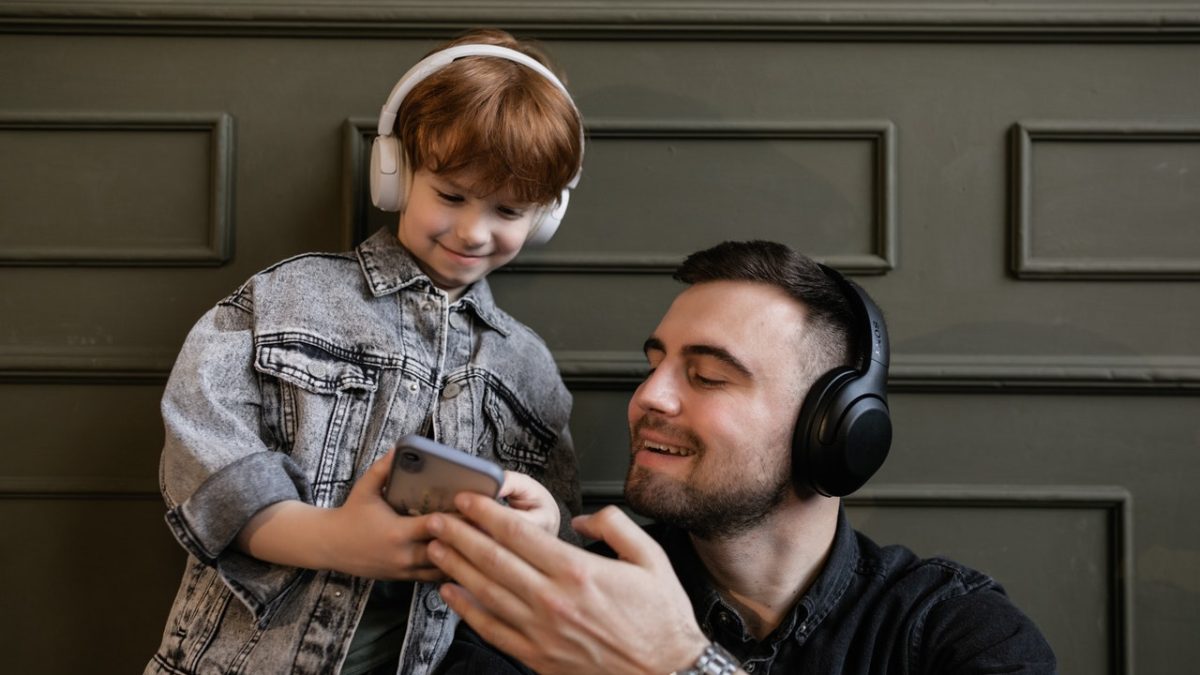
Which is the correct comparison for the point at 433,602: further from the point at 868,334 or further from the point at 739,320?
the point at 868,334

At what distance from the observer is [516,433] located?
1.56 metres

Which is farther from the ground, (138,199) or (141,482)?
(138,199)

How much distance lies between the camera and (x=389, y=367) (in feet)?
4.80

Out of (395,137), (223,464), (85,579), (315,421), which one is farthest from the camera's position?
(85,579)

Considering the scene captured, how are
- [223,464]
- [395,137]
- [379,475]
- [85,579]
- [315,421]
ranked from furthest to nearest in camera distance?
1. [85,579]
2. [395,137]
3. [315,421]
4. [223,464]
5. [379,475]

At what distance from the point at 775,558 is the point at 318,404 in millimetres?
741

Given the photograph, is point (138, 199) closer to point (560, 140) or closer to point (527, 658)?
point (560, 140)

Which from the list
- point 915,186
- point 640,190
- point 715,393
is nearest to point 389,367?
point 715,393

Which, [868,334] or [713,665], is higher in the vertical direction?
[868,334]

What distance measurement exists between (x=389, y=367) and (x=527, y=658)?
0.54 meters

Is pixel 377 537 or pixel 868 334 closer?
pixel 377 537

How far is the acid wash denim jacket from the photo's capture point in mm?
1311

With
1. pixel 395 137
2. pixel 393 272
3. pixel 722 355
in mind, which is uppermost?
pixel 395 137

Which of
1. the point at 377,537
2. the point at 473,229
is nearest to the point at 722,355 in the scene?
the point at 473,229
